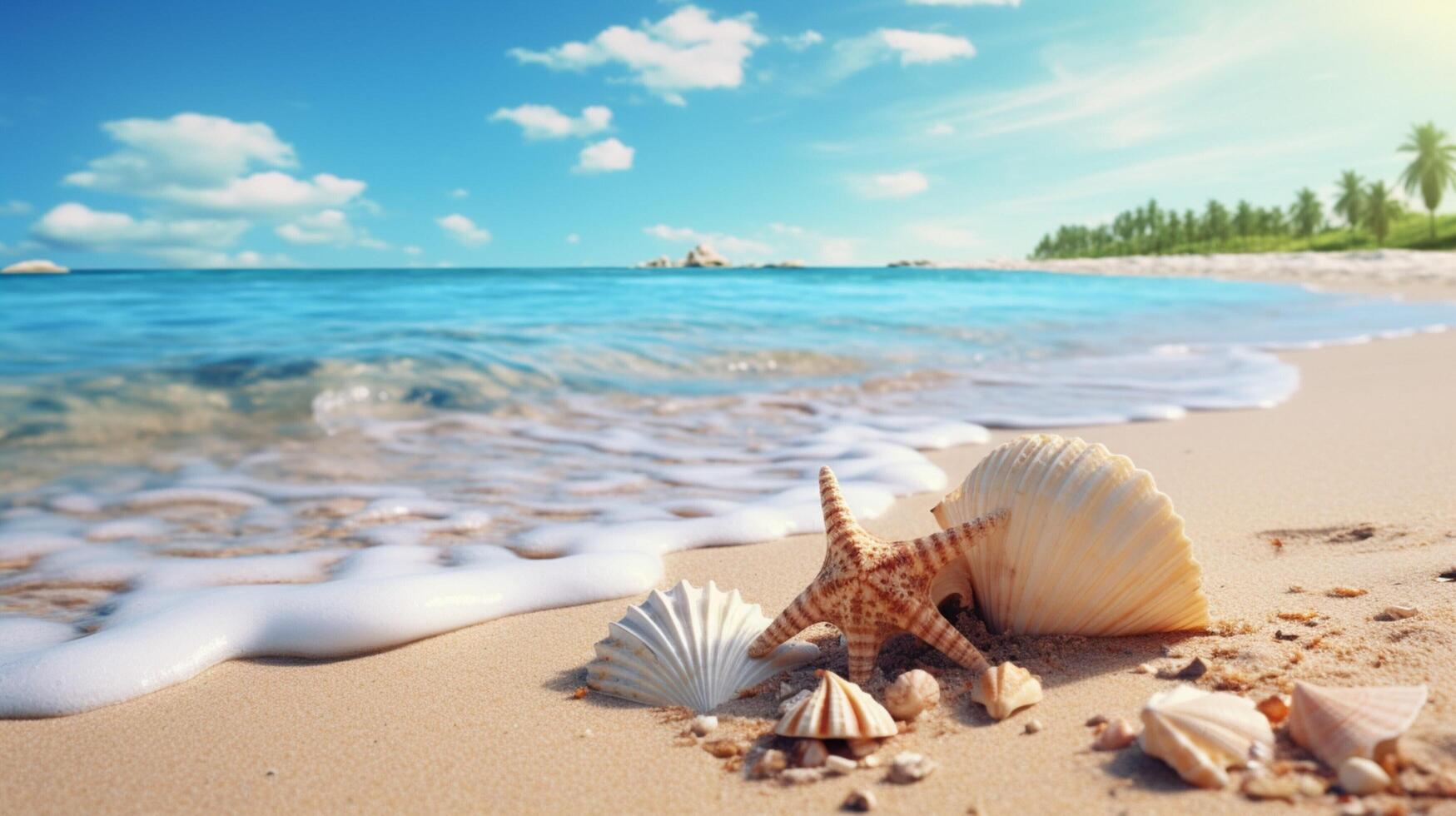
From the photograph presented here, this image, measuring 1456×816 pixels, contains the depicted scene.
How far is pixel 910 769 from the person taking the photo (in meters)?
1.63

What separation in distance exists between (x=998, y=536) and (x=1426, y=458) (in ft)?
10.5

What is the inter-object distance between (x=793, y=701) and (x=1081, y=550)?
0.80m

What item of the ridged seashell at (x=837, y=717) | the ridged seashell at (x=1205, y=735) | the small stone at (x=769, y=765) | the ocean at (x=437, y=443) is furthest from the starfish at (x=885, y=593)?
the ocean at (x=437, y=443)

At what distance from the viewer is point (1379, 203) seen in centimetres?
6800

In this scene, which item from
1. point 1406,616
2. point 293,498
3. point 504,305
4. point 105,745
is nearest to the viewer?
point 1406,616

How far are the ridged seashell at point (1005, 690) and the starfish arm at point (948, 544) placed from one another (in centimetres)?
27

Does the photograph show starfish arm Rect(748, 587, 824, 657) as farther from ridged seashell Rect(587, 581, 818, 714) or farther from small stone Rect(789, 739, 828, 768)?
small stone Rect(789, 739, 828, 768)

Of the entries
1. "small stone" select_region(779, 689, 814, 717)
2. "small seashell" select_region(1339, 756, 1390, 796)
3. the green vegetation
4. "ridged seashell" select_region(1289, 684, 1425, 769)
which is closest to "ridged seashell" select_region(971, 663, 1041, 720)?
"small stone" select_region(779, 689, 814, 717)

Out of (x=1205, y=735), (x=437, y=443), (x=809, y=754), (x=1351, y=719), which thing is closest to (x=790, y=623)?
(x=809, y=754)

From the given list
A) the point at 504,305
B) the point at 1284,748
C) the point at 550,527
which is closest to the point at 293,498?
the point at 550,527

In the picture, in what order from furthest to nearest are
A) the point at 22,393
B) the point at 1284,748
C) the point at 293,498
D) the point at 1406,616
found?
1. the point at 22,393
2. the point at 293,498
3. the point at 1406,616
4. the point at 1284,748

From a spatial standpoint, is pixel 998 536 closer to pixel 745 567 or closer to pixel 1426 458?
pixel 745 567

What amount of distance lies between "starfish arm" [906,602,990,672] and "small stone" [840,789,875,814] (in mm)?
506

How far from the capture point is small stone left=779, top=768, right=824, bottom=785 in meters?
1.67
